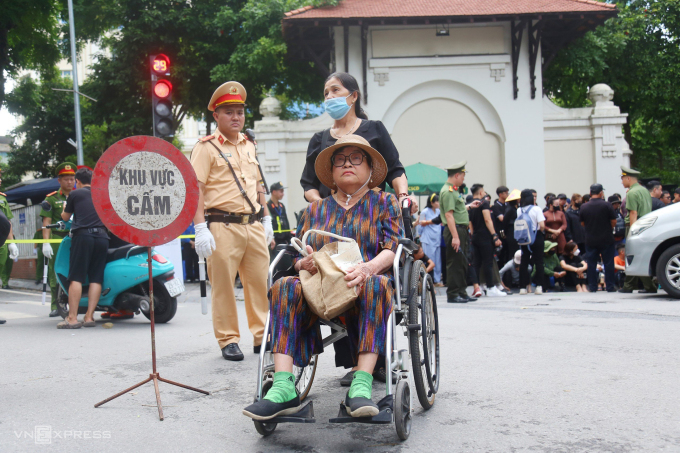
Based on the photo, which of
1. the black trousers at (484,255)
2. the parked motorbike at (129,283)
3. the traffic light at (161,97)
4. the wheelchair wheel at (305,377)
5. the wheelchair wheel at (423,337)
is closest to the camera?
the wheelchair wheel at (423,337)

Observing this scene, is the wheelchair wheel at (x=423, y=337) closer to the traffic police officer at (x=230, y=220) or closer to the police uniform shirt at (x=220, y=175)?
the traffic police officer at (x=230, y=220)

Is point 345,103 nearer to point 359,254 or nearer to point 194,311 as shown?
point 359,254

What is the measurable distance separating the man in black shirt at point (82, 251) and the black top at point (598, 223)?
8071 millimetres

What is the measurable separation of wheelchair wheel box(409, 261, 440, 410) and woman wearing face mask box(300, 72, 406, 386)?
1.54 feet

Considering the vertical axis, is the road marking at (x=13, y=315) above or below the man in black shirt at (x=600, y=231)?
below

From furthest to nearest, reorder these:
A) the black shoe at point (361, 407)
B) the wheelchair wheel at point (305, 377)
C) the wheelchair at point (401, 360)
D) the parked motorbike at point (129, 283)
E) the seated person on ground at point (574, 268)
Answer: the seated person on ground at point (574, 268) → the parked motorbike at point (129, 283) → the wheelchair wheel at point (305, 377) → the wheelchair at point (401, 360) → the black shoe at point (361, 407)

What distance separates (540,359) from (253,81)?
20613mm

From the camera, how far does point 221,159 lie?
19.6ft

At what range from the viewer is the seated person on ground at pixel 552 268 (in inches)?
505

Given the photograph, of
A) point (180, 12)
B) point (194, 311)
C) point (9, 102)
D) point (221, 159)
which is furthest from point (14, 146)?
point (221, 159)

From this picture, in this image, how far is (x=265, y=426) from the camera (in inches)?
142

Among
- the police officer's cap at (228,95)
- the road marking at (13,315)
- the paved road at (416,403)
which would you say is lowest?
the road marking at (13,315)

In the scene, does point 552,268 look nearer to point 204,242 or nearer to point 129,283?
point 129,283

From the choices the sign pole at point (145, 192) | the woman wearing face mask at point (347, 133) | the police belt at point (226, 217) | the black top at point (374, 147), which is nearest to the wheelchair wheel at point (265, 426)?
the sign pole at point (145, 192)
